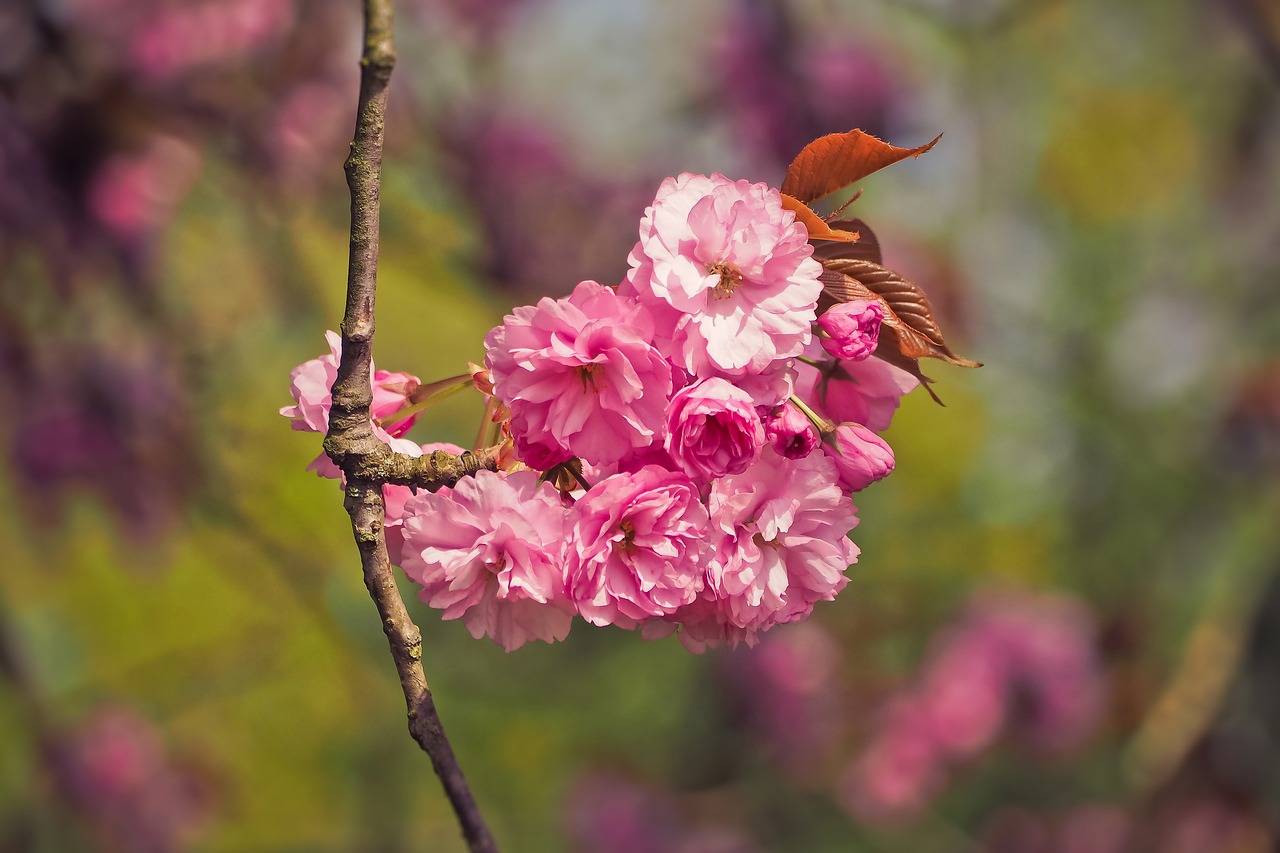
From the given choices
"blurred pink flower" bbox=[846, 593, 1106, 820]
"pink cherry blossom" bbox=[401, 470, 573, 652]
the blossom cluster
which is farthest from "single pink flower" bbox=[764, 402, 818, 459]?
"blurred pink flower" bbox=[846, 593, 1106, 820]

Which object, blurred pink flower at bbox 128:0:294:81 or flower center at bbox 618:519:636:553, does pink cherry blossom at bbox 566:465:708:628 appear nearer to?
flower center at bbox 618:519:636:553

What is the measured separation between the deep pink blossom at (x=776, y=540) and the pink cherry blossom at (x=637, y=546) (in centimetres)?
1

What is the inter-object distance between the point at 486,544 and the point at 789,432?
15cm

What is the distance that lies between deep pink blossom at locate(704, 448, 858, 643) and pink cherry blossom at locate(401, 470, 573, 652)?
0.08m

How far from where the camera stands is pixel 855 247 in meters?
0.51

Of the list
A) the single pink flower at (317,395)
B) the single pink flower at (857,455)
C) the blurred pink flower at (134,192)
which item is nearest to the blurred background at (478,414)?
the blurred pink flower at (134,192)

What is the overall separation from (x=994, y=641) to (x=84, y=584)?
2870mm

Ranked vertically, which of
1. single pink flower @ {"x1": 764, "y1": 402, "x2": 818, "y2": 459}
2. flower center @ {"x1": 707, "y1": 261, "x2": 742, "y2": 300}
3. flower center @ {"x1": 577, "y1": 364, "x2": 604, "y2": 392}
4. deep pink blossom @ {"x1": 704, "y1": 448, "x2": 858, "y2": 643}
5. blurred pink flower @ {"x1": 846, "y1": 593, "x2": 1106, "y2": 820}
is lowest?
blurred pink flower @ {"x1": 846, "y1": 593, "x2": 1106, "y2": 820}

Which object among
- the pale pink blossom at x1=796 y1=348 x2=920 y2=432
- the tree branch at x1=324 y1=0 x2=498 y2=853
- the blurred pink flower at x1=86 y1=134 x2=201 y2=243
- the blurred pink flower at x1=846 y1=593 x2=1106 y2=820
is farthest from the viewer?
the blurred pink flower at x1=846 y1=593 x2=1106 y2=820

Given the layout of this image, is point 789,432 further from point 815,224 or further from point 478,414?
point 478,414

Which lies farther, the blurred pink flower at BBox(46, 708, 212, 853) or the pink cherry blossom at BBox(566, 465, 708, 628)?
the blurred pink flower at BBox(46, 708, 212, 853)

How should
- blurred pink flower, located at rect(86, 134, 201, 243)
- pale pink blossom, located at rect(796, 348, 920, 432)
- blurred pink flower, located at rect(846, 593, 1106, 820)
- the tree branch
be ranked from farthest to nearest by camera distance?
blurred pink flower, located at rect(846, 593, 1106, 820) → blurred pink flower, located at rect(86, 134, 201, 243) → pale pink blossom, located at rect(796, 348, 920, 432) → the tree branch

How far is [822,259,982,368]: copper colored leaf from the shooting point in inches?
19.2

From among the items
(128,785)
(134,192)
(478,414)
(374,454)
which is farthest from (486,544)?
(128,785)
